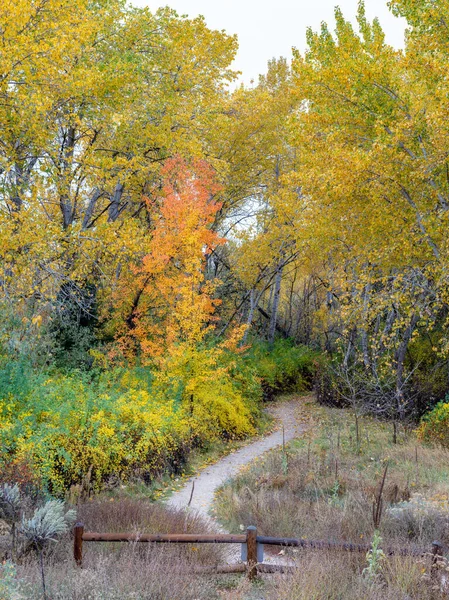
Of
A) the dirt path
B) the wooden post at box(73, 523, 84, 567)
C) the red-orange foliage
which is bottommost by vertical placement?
the dirt path

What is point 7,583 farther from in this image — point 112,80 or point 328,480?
point 112,80

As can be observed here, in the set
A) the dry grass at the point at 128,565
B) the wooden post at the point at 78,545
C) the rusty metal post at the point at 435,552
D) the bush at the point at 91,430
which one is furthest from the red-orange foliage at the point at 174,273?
the rusty metal post at the point at 435,552

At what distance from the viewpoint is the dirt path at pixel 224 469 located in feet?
27.5

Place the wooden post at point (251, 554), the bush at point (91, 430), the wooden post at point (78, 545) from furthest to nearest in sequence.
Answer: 1. the bush at point (91, 430)
2. the wooden post at point (251, 554)
3. the wooden post at point (78, 545)

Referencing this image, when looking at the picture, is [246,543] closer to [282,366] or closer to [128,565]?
[128,565]

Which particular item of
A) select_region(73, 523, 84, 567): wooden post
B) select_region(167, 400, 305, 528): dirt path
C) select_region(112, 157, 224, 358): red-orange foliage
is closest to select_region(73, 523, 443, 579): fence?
select_region(73, 523, 84, 567): wooden post

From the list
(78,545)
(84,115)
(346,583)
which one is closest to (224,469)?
(78,545)

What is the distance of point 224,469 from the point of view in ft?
34.4

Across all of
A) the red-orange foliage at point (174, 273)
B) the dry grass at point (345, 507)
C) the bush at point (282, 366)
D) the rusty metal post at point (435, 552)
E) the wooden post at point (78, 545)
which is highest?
the red-orange foliage at point (174, 273)

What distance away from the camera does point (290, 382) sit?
20.5 metres

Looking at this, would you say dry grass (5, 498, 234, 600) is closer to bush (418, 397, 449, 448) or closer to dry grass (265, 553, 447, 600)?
dry grass (265, 553, 447, 600)

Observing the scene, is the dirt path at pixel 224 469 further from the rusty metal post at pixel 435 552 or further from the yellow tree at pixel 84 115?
the yellow tree at pixel 84 115

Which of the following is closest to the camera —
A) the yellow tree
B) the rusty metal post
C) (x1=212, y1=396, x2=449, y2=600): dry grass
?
(x1=212, y1=396, x2=449, y2=600): dry grass

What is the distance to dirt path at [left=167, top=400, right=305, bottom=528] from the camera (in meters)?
8.38
